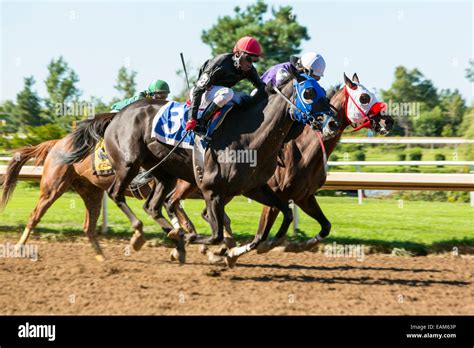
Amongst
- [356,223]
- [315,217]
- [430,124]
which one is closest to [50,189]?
[315,217]

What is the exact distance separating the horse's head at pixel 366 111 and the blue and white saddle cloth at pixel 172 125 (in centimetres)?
180

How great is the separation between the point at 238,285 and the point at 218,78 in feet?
6.56

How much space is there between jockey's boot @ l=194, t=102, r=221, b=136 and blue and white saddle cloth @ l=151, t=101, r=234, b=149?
0.75 ft

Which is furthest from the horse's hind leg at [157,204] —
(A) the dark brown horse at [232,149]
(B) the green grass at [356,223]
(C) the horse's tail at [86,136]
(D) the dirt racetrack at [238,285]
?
(B) the green grass at [356,223]

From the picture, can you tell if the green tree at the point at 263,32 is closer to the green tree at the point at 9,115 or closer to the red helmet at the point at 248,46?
the green tree at the point at 9,115

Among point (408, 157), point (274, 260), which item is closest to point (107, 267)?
point (274, 260)

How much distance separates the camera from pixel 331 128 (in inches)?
262

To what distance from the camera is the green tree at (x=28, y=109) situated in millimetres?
32094

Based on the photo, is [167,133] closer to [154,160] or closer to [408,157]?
[154,160]

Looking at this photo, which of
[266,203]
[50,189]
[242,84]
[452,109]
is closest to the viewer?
[266,203]

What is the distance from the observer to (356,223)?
33.2ft

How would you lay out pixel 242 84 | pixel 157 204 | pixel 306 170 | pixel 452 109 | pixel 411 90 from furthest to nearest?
pixel 411 90, pixel 452 109, pixel 242 84, pixel 157 204, pixel 306 170

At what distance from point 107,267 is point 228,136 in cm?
210

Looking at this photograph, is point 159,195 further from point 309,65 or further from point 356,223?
point 356,223
